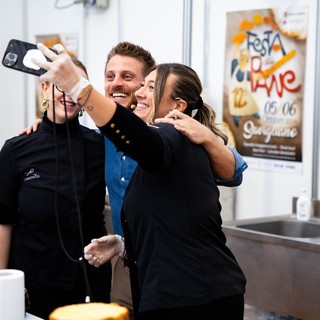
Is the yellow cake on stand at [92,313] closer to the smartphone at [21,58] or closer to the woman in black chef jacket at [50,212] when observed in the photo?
the smartphone at [21,58]

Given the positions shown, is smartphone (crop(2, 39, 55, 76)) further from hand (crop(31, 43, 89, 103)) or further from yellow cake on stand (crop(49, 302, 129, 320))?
yellow cake on stand (crop(49, 302, 129, 320))

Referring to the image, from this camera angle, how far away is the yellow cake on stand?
41.1 inches

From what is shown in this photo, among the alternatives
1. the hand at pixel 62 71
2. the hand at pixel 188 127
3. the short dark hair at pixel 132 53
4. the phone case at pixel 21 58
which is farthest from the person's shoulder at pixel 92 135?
the hand at pixel 62 71

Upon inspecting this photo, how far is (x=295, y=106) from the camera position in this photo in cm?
355

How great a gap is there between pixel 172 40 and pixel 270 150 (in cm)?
108

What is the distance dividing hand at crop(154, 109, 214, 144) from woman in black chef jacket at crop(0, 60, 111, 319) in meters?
0.46

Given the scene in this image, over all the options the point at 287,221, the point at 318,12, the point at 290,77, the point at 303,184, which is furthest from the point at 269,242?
the point at 318,12

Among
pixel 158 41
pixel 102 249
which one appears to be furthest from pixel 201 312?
pixel 158 41

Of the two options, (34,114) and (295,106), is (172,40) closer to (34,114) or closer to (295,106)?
(295,106)

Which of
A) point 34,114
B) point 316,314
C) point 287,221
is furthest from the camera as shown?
point 34,114

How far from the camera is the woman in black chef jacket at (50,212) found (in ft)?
6.63

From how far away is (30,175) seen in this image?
206cm

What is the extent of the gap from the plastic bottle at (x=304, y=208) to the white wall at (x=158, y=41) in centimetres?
18

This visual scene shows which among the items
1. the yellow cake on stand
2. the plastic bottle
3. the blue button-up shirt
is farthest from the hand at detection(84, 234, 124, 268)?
the plastic bottle
